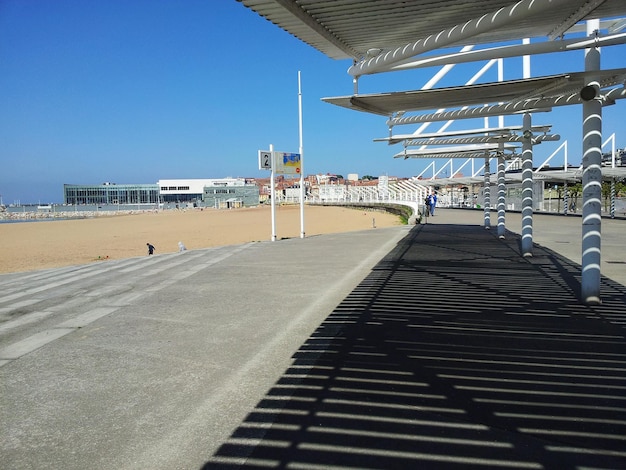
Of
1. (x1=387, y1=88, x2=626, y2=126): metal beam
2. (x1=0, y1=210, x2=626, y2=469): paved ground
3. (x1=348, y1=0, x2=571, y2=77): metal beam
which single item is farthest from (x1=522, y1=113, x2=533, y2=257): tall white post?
(x1=348, y1=0, x2=571, y2=77): metal beam

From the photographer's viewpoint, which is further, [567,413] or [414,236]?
[414,236]

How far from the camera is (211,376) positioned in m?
4.04

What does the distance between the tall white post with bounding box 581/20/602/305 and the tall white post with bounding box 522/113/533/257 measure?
3.82 m

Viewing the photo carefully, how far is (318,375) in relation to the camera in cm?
391

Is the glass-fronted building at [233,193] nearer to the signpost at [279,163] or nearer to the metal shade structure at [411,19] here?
the signpost at [279,163]

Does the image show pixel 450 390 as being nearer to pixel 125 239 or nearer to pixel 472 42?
pixel 472 42

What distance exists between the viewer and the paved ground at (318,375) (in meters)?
2.79

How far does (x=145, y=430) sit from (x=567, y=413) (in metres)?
2.87

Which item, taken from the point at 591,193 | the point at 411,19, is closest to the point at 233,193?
the point at 591,193

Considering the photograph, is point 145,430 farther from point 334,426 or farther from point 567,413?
point 567,413

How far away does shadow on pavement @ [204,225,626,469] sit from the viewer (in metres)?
2.72

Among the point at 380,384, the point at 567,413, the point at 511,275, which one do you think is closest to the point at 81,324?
the point at 380,384

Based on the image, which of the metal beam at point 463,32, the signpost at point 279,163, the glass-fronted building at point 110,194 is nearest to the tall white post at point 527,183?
the metal beam at point 463,32

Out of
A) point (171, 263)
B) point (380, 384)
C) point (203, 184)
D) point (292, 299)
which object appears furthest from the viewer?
point (203, 184)
